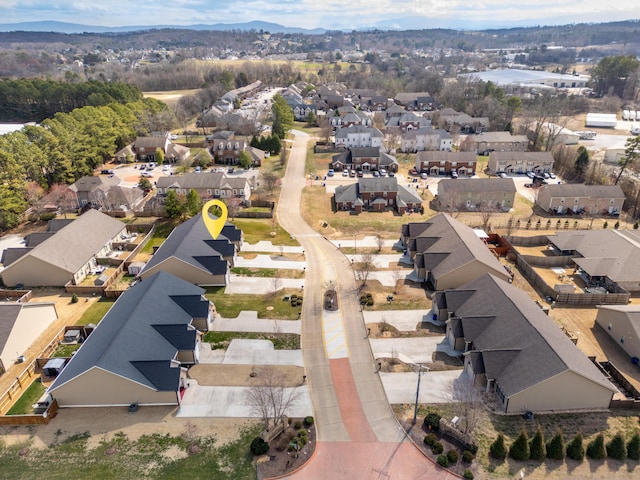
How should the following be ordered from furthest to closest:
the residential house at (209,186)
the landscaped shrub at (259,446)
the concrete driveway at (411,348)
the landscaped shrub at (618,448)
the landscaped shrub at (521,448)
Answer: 1. the residential house at (209,186)
2. the concrete driveway at (411,348)
3. the landscaped shrub at (259,446)
4. the landscaped shrub at (618,448)
5. the landscaped shrub at (521,448)

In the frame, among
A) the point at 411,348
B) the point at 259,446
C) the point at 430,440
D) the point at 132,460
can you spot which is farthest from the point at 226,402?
the point at 411,348

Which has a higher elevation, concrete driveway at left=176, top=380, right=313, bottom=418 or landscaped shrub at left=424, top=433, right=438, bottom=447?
landscaped shrub at left=424, top=433, right=438, bottom=447

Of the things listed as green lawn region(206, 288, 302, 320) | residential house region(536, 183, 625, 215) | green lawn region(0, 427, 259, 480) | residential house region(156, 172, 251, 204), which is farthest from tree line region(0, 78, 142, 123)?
green lawn region(0, 427, 259, 480)

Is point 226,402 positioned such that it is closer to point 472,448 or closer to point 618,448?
point 472,448

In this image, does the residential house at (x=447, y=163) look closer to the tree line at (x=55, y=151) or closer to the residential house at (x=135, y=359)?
the residential house at (x=135, y=359)

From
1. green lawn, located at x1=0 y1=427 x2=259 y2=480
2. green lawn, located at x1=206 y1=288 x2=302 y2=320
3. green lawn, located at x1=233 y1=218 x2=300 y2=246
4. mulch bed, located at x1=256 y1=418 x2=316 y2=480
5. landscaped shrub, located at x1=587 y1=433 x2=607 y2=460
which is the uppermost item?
Result: landscaped shrub, located at x1=587 y1=433 x2=607 y2=460

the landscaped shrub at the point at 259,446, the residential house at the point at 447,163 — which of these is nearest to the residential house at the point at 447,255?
the landscaped shrub at the point at 259,446

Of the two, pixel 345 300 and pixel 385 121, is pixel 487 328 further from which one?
pixel 385 121

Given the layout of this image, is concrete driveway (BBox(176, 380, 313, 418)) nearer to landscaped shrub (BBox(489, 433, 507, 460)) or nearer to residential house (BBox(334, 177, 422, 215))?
landscaped shrub (BBox(489, 433, 507, 460))
